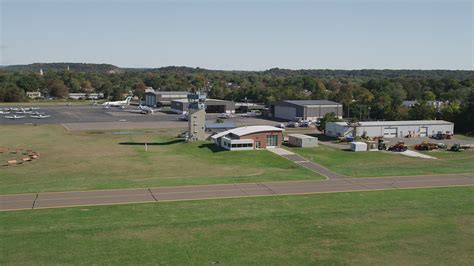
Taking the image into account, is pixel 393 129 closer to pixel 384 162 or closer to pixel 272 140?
pixel 384 162

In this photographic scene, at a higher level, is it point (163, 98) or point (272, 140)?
point (163, 98)

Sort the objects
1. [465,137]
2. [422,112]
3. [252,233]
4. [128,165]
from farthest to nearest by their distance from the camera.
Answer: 1. [422,112]
2. [465,137]
3. [128,165]
4. [252,233]

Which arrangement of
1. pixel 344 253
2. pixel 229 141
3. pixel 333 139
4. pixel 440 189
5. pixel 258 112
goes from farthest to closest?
1. pixel 258 112
2. pixel 333 139
3. pixel 229 141
4. pixel 440 189
5. pixel 344 253

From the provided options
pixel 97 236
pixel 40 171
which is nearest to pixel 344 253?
pixel 97 236

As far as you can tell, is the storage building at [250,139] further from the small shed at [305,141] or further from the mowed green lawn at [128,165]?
the small shed at [305,141]

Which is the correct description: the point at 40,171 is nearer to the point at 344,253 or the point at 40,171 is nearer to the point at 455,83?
the point at 344,253

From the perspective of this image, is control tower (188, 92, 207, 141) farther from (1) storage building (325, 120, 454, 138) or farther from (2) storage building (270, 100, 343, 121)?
(2) storage building (270, 100, 343, 121)

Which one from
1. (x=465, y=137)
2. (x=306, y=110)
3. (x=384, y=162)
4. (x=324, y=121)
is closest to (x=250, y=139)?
(x=384, y=162)
